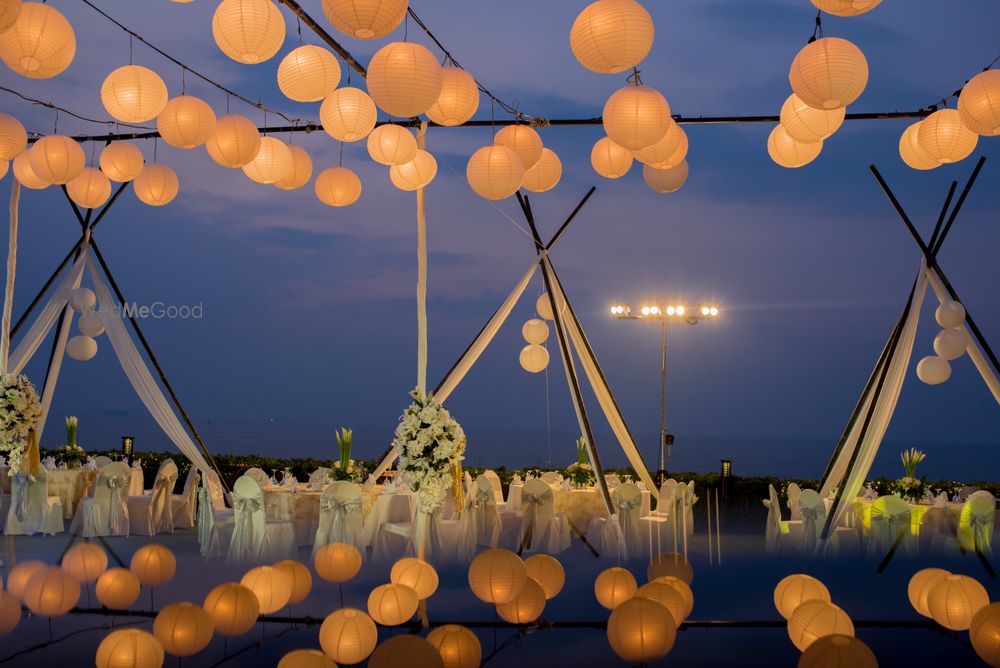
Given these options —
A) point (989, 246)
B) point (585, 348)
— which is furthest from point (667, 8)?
point (585, 348)

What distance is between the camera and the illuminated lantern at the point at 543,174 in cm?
752

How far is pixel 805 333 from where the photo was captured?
2584 cm

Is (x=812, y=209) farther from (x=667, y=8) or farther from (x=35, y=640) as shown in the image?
(x=35, y=640)

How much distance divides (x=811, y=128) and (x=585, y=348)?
4366 millimetres

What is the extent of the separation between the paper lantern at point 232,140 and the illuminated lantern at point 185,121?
0.73 feet

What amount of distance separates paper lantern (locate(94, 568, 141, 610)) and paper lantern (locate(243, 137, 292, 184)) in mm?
3083

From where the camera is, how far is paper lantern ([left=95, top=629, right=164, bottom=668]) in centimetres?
459

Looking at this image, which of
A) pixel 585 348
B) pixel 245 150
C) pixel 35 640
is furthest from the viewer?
pixel 585 348

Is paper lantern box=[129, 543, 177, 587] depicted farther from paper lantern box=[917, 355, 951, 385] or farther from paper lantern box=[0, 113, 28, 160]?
paper lantern box=[917, 355, 951, 385]

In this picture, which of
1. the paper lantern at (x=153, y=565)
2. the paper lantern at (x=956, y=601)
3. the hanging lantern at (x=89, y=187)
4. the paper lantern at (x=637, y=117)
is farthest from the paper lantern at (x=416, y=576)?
the hanging lantern at (x=89, y=187)

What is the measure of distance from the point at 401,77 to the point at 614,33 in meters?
1.14

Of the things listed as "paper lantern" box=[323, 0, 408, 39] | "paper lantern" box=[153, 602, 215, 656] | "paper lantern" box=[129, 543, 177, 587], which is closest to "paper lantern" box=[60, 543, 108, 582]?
"paper lantern" box=[129, 543, 177, 587]

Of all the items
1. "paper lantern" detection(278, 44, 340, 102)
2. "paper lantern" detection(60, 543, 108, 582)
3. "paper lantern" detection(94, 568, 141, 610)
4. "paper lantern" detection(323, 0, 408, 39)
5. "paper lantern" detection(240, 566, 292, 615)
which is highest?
"paper lantern" detection(278, 44, 340, 102)

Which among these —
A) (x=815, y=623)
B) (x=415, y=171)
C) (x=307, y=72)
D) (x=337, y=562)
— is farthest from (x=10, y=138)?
(x=815, y=623)
